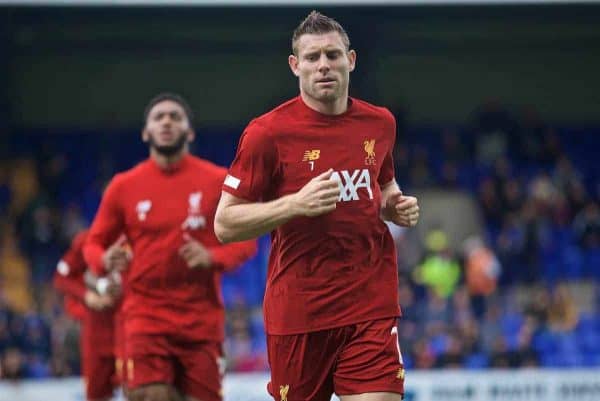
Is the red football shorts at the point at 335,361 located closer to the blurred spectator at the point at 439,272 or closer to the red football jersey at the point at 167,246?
the red football jersey at the point at 167,246

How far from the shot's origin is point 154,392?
25.6ft

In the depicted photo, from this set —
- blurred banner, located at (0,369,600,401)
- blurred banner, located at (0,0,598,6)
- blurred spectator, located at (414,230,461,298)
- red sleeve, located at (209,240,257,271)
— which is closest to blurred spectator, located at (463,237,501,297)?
blurred spectator, located at (414,230,461,298)

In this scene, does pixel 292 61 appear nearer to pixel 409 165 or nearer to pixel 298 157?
pixel 298 157

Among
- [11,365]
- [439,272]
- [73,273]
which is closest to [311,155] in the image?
[73,273]

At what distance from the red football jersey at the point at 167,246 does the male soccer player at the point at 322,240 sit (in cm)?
214

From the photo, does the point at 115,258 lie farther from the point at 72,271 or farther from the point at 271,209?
the point at 271,209

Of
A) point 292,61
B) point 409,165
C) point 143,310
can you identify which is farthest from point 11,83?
point 292,61

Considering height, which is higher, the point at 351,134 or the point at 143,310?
the point at 351,134

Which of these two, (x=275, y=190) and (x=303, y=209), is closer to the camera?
(x=303, y=209)

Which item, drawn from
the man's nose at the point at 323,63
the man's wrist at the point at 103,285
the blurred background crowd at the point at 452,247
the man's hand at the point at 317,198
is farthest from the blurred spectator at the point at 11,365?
the man's hand at the point at 317,198

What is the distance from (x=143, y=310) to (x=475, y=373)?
622 centimetres

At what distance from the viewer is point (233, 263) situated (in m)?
7.96

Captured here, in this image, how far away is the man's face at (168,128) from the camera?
8.25 metres

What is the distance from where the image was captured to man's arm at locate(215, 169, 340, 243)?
5293 millimetres
